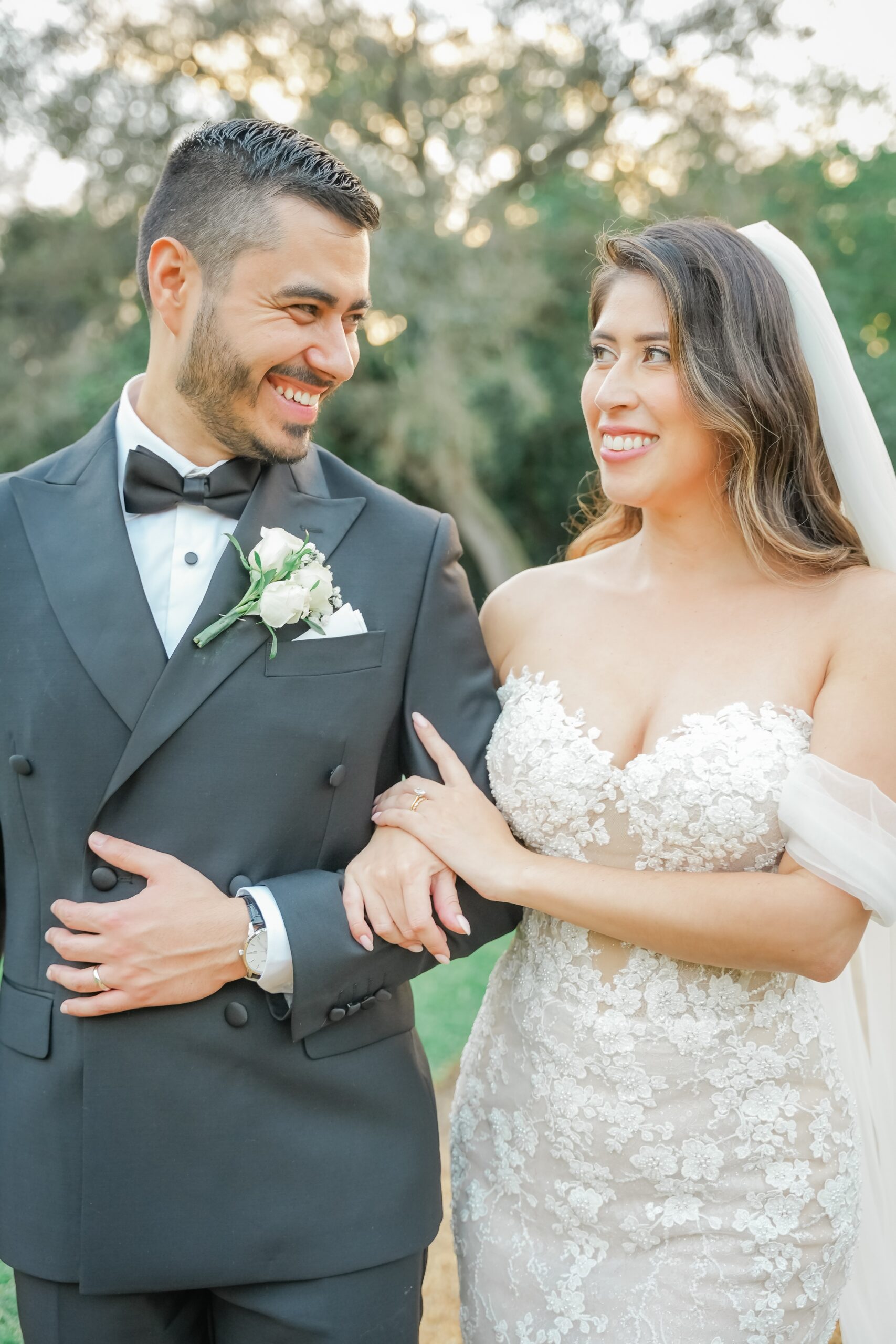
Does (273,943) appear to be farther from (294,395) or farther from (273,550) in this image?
(294,395)

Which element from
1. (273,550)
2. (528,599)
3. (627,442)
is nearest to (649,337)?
(627,442)

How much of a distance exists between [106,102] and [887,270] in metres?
11.8

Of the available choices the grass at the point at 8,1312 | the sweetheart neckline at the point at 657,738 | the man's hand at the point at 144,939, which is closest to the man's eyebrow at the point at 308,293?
the sweetheart neckline at the point at 657,738

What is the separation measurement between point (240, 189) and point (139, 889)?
1357 millimetres

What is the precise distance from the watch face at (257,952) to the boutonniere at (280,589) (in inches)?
19.9

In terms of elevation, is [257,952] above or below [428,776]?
below

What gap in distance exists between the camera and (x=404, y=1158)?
2436mm

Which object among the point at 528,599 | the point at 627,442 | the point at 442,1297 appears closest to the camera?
the point at 627,442

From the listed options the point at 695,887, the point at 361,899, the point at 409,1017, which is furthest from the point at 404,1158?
the point at 695,887

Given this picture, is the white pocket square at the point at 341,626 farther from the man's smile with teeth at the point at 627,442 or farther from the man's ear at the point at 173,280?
the man's smile with teeth at the point at 627,442

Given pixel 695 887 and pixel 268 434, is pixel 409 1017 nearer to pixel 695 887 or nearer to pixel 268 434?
pixel 695 887

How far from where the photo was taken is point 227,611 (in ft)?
7.63

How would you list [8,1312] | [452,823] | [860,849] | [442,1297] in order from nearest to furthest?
[860,849] → [452,823] → [8,1312] → [442,1297]

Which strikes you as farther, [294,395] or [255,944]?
[294,395]
